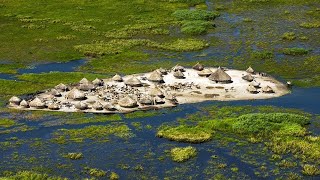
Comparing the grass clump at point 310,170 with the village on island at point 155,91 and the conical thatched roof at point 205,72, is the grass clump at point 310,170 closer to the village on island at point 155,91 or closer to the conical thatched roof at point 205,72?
the village on island at point 155,91

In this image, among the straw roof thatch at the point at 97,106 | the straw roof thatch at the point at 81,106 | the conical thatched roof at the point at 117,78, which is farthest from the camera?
the conical thatched roof at the point at 117,78

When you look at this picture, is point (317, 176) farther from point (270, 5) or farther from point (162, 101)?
point (270, 5)

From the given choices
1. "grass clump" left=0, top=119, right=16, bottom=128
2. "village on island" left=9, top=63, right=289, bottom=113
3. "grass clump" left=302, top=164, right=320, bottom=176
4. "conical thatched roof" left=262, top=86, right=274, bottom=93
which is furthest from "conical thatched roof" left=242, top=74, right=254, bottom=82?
"grass clump" left=0, top=119, right=16, bottom=128

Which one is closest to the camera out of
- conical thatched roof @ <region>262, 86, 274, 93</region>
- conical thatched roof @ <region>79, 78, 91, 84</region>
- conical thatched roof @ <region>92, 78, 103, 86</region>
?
conical thatched roof @ <region>262, 86, 274, 93</region>

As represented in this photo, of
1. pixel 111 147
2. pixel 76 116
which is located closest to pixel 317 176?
pixel 111 147

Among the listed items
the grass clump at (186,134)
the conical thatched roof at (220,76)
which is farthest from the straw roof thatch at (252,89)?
the grass clump at (186,134)

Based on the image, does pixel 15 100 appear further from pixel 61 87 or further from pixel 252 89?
pixel 252 89

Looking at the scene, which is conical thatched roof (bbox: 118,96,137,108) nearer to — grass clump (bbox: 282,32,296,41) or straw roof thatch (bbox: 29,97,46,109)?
straw roof thatch (bbox: 29,97,46,109)
